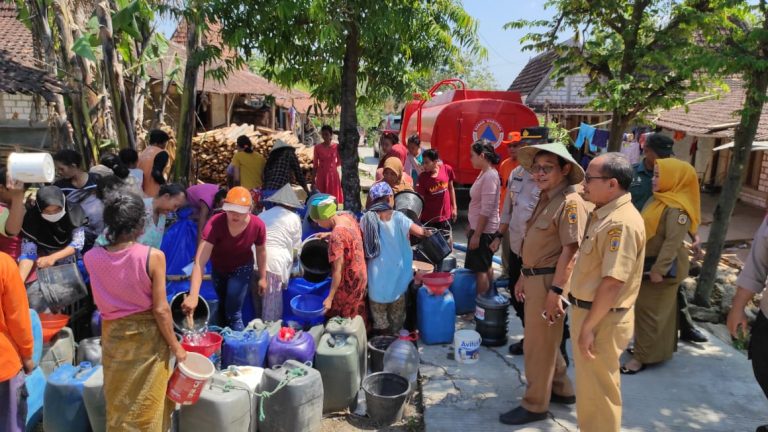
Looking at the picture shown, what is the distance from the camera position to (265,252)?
4211 millimetres

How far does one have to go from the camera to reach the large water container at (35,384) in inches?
131

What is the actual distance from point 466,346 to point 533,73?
16.1m

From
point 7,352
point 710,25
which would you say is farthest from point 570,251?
point 710,25

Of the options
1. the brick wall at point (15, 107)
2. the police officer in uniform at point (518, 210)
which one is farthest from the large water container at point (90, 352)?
the brick wall at point (15, 107)

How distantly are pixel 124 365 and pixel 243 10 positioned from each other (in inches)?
154

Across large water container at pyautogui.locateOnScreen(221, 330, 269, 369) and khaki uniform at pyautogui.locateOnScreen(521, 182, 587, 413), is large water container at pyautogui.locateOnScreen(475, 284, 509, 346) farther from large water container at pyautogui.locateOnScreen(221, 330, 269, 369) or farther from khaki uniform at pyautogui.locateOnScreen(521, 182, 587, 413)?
large water container at pyautogui.locateOnScreen(221, 330, 269, 369)

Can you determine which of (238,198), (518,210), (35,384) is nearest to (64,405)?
(35,384)

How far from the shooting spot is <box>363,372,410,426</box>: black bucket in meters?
3.64

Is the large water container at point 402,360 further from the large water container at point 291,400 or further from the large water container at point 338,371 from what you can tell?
the large water container at point 291,400

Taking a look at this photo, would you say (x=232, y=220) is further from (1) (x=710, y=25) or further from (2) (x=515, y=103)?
(2) (x=515, y=103)

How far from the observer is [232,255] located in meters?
4.05

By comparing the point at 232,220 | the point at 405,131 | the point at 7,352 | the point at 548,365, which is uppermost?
the point at 405,131

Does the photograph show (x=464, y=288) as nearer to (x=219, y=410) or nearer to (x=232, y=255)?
(x=232, y=255)

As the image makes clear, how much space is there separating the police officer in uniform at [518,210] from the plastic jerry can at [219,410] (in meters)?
2.15
